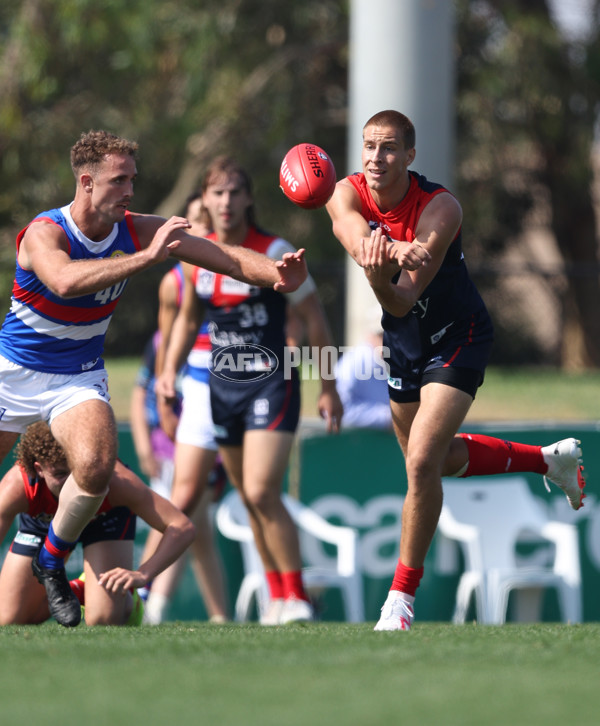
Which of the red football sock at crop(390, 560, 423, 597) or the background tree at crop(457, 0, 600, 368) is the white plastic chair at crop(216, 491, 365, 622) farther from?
the background tree at crop(457, 0, 600, 368)

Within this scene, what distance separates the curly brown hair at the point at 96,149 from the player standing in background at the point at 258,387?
1.49m

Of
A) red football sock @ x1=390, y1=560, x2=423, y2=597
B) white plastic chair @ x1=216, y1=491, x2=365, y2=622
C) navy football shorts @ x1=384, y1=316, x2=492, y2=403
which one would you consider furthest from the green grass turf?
white plastic chair @ x1=216, y1=491, x2=365, y2=622

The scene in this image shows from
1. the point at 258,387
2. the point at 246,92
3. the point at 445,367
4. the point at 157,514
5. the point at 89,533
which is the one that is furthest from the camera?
the point at 246,92

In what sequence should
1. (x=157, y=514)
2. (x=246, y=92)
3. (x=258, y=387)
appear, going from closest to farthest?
(x=157, y=514) < (x=258, y=387) < (x=246, y=92)

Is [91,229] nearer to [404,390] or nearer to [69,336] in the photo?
[69,336]

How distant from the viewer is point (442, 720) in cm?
328

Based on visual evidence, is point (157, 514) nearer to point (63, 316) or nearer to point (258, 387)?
point (63, 316)

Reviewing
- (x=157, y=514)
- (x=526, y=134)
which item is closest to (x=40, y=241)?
(x=157, y=514)

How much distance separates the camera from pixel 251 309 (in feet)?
22.8

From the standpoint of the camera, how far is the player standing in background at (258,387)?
6.82m

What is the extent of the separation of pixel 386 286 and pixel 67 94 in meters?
14.2

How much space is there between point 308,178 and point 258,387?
1818 millimetres

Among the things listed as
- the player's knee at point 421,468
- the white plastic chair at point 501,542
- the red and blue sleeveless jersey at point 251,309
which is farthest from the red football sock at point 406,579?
the white plastic chair at point 501,542

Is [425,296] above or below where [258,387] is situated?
above
